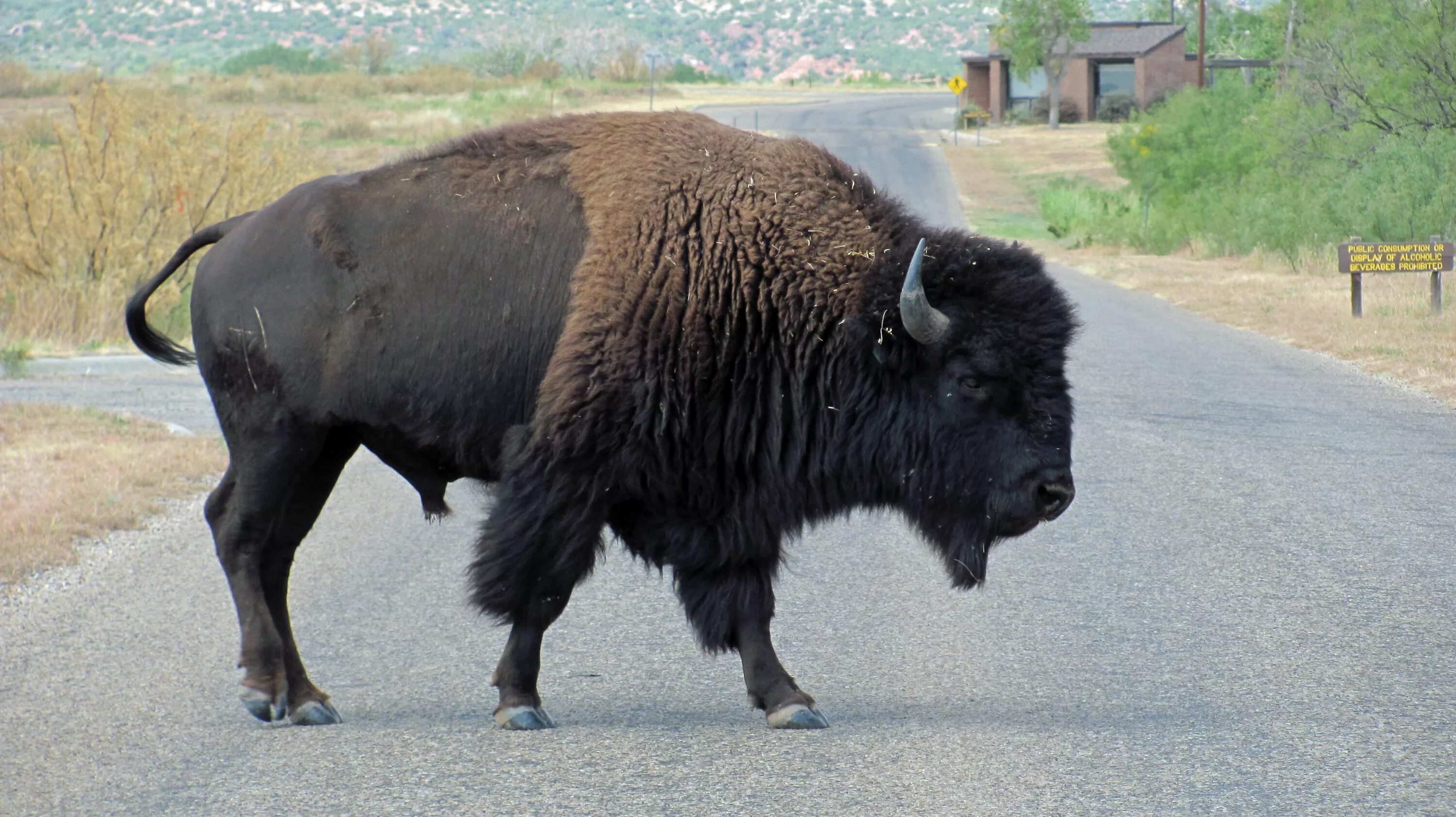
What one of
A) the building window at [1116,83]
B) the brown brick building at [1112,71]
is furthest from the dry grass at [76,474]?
the building window at [1116,83]

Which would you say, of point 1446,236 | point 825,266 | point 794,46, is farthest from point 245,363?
point 794,46

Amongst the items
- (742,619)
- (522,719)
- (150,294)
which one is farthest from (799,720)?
(150,294)

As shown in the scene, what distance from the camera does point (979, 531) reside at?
532 centimetres

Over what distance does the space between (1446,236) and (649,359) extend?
2044 centimetres

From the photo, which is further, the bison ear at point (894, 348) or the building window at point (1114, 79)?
the building window at point (1114, 79)

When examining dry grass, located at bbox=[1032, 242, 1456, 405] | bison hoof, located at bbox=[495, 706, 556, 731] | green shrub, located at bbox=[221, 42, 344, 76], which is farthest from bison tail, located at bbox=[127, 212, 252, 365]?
green shrub, located at bbox=[221, 42, 344, 76]

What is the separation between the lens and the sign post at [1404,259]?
17.5 meters

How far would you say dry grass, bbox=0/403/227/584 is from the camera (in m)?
7.59

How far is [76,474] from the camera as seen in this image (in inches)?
359

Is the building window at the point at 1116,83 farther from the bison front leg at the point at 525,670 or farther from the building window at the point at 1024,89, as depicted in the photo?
the bison front leg at the point at 525,670

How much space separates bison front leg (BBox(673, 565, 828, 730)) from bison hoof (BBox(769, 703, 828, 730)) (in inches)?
3.2

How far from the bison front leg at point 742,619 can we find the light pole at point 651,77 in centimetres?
3706

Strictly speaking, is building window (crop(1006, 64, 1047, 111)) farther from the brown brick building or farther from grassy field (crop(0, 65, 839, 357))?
grassy field (crop(0, 65, 839, 357))

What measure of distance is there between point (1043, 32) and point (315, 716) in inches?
2618
